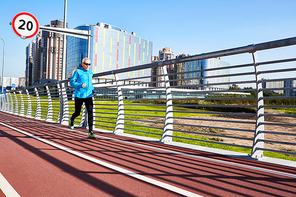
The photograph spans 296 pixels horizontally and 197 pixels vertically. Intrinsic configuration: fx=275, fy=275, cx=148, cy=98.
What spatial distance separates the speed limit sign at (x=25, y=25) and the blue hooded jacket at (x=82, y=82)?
19.0ft

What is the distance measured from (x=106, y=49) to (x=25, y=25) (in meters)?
109

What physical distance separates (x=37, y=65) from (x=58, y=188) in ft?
587

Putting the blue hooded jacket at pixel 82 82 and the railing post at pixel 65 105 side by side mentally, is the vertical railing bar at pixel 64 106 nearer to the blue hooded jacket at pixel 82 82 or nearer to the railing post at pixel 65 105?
the railing post at pixel 65 105

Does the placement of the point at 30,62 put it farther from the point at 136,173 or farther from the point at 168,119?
the point at 136,173

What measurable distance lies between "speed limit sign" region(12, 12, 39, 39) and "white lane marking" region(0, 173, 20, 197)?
9559 millimetres

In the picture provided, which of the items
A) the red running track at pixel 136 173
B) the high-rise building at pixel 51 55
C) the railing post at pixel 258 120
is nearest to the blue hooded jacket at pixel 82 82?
the red running track at pixel 136 173

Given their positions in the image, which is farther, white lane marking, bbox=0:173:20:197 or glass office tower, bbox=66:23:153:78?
glass office tower, bbox=66:23:153:78

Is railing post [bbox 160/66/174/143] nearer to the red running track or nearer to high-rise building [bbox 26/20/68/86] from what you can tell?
the red running track

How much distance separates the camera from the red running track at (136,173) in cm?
295

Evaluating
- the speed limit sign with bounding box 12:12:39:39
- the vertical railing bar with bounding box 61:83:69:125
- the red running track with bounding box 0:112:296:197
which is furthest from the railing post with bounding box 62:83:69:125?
the red running track with bounding box 0:112:296:197

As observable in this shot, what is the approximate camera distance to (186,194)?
2.81m

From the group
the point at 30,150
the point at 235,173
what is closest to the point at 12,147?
the point at 30,150

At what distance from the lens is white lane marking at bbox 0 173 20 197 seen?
2863mm

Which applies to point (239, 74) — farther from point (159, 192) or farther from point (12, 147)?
point (12, 147)
